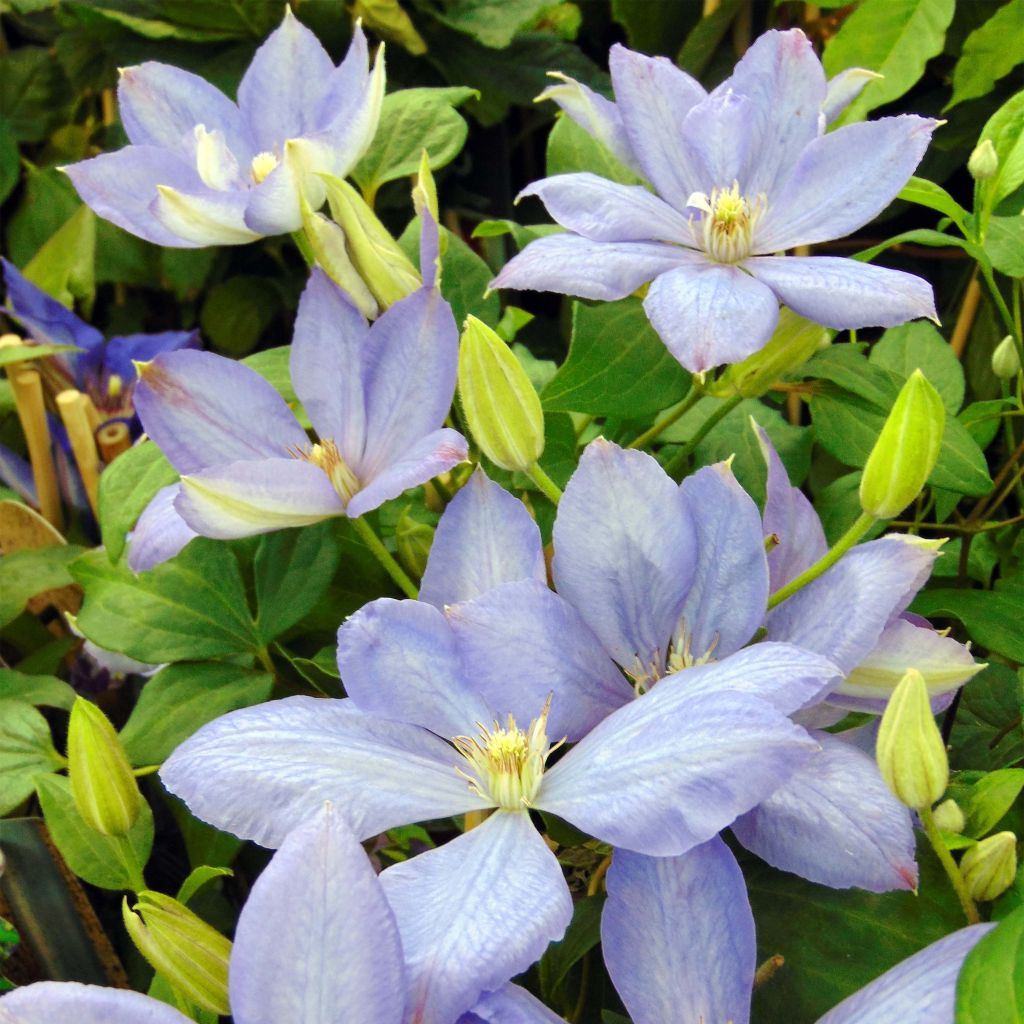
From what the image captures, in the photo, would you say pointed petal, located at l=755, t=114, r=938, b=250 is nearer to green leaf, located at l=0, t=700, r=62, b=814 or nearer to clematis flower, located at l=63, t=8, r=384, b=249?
clematis flower, located at l=63, t=8, r=384, b=249

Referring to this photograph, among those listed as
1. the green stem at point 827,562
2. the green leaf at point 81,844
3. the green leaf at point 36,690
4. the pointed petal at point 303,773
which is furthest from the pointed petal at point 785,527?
the green leaf at point 36,690

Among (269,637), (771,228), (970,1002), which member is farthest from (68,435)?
(970,1002)

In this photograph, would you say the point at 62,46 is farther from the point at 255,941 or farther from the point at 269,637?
the point at 255,941

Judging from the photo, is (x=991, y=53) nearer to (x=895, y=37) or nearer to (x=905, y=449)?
(x=895, y=37)

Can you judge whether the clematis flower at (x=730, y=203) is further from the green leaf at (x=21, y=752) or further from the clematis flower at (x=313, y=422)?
the green leaf at (x=21, y=752)

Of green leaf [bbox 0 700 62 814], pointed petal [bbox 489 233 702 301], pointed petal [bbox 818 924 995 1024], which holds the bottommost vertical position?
green leaf [bbox 0 700 62 814]

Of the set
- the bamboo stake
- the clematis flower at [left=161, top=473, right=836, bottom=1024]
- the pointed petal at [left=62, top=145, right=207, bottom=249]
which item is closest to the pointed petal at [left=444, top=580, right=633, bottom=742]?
the clematis flower at [left=161, top=473, right=836, bottom=1024]

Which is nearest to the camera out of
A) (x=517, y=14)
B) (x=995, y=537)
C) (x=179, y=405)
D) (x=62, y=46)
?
(x=179, y=405)

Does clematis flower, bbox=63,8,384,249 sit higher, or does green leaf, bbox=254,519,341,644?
clematis flower, bbox=63,8,384,249
